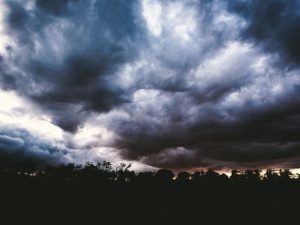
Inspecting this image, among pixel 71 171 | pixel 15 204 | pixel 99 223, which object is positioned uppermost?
pixel 71 171

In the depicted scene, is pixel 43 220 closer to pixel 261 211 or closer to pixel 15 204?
Answer: pixel 15 204

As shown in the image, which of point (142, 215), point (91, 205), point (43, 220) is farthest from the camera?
point (91, 205)

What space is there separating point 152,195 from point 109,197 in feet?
33.0

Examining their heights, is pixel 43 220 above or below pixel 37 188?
below

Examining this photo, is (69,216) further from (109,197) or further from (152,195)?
(152,195)

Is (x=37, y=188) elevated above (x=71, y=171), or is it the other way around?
(x=71, y=171)

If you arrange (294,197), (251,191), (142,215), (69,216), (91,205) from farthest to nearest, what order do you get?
(251,191) → (294,197) → (91,205) → (142,215) → (69,216)

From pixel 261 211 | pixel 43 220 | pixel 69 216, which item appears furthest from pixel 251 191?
pixel 43 220

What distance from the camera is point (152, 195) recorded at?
185 ft

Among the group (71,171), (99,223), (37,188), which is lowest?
(99,223)

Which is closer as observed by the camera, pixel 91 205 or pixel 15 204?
pixel 15 204

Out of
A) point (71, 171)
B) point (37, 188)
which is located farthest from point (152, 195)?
point (71, 171)

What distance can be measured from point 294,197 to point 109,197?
41883mm

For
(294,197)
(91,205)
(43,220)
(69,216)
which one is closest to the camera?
(43,220)
